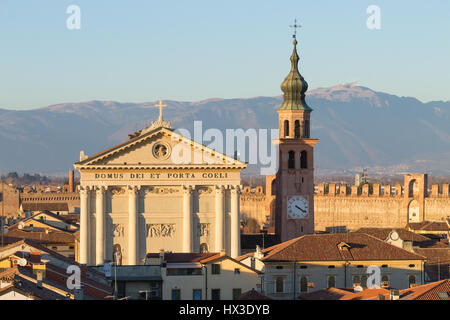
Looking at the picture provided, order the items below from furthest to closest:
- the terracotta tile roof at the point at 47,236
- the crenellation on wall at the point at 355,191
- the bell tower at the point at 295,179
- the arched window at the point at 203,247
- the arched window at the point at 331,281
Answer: the crenellation on wall at the point at 355,191 → the bell tower at the point at 295,179 → the terracotta tile roof at the point at 47,236 → the arched window at the point at 203,247 → the arched window at the point at 331,281

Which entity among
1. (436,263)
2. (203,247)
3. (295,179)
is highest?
(295,179)

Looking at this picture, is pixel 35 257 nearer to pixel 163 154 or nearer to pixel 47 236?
pixel 163 154

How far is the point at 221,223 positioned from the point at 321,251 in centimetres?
1209

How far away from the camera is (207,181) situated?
71.8 metres

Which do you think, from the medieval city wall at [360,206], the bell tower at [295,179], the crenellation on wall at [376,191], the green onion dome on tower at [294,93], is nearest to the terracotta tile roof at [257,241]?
the bell tower at [295,179]

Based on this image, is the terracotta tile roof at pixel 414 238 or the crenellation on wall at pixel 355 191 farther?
the crenellation on wall at pixel 355 191

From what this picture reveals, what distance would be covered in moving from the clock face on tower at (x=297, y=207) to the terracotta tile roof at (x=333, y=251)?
1844cm

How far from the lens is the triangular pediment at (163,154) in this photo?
7144 cm

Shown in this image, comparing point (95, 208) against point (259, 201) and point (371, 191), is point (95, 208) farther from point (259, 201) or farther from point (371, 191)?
point (371, 191)

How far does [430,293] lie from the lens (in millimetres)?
41500

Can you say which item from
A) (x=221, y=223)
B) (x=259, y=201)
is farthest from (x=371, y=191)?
(x=221, y=223)

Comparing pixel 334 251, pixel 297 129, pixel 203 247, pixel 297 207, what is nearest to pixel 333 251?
pixel 334 251

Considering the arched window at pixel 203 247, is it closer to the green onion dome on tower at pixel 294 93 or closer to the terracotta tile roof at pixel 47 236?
the terracotta tile roof at pixel 47 236

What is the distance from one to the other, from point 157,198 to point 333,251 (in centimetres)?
1440
